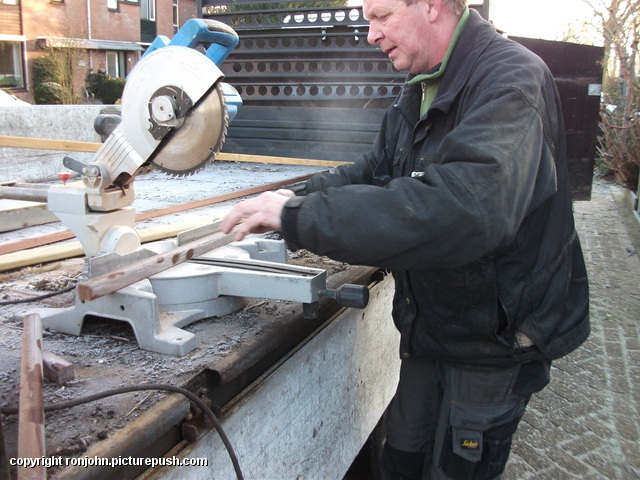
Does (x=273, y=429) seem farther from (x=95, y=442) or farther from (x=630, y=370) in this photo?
(x=630, y=370)

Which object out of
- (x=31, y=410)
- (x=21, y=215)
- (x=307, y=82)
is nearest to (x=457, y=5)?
(x=31, y=410)

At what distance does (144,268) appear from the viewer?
154cm

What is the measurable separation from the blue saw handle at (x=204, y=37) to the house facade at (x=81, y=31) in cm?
2064

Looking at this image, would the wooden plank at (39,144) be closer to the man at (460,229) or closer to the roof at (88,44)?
the man at (460,229)

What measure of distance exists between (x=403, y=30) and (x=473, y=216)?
0.68 metres

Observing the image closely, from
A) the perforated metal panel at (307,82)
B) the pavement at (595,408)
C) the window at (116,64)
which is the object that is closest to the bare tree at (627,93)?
the pavement at (595,408)

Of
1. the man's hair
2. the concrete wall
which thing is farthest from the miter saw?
the concrete wall

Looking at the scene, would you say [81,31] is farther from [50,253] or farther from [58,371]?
[58,371]

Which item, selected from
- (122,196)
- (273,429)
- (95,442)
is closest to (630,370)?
(273,429)

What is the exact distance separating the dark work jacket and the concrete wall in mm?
2533

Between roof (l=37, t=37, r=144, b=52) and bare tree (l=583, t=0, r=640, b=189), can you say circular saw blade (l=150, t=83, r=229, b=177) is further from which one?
roof (l=37, t=37, r=144, b=52)

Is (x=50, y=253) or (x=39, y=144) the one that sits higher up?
(x=39, y=144)

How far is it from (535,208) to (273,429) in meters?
0.91

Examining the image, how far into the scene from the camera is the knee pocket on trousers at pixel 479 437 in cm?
174
